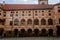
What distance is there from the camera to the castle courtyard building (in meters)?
49.4

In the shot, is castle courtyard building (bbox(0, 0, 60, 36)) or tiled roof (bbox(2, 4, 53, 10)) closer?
castle courtyard building (bbox(0, 0, 60, 36))

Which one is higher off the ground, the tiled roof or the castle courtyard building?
the tiled roof

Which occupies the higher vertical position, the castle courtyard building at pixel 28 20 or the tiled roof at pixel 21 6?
the tiled roof at pixel 21 6

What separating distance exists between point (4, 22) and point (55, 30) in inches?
701

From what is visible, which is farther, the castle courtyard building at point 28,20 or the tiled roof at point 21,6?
the tiled roof at point 21,6

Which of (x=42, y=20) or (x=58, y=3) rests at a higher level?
(x=58, y=3)

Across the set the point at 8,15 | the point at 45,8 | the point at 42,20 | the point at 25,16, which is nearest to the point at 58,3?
the point at 45,8

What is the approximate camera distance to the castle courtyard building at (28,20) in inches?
1945

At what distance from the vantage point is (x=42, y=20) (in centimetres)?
5041

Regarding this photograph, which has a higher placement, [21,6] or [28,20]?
[21,6]

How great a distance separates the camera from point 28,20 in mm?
50812

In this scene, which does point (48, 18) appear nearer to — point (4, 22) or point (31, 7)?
point (31, 7)

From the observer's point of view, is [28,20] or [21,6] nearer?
[28,20]

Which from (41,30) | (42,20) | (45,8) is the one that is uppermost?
(45,8)
